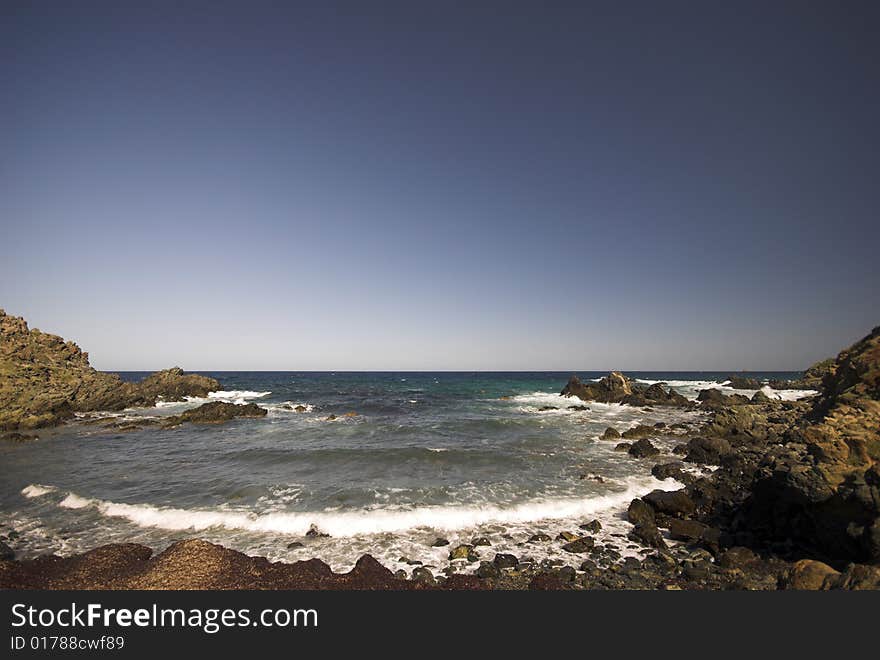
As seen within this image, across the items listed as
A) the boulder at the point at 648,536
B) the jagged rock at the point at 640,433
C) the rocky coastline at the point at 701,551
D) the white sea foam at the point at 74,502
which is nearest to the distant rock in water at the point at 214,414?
the white sea foam at the point at 74,502

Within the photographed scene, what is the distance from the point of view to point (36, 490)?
14.0 metres

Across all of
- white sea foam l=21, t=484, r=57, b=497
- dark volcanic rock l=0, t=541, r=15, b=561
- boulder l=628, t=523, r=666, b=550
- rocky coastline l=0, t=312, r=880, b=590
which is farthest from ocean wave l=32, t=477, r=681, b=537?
dark volcanic rock l=0, t=541, r=15, b=561

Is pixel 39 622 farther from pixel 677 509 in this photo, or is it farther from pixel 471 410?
pixel 471 410

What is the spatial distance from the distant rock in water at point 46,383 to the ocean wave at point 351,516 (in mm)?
25361

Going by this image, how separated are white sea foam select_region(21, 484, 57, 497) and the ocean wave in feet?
5.39

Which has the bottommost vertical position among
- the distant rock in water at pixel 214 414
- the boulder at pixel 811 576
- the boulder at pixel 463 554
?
the distant rock in water at pixel 214 414

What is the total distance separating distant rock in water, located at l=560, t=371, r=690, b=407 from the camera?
4262cm

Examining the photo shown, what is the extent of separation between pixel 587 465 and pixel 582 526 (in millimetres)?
7644

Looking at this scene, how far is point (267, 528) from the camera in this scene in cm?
1090

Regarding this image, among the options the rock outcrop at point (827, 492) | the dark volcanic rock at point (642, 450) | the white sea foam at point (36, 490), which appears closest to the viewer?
the rock outcrop at point (827, 492)

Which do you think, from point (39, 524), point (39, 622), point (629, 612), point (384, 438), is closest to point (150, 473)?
point (39, 524)

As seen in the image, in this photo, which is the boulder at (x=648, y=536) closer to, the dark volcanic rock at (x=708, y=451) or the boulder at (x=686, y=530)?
the boulder at (x=686, y=530)

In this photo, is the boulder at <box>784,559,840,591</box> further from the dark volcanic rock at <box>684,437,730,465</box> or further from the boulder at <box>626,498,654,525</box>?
the dark volcanic rock at <box>684,437,730,465</box>

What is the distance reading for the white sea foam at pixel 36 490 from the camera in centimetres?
1368
